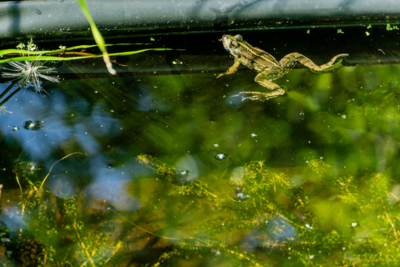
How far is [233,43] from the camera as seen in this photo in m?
2.42

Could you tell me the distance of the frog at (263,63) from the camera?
2.45 m

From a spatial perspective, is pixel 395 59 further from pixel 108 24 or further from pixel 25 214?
pixel 25 214

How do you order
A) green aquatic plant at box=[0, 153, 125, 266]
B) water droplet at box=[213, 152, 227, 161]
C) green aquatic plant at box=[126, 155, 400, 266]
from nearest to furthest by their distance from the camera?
1. green aquatic plant at box=[0, 153, 125, 266]
2. green aquatic plant at box=[126, 155, 400, 266]
3. water droplet at box=[213, 152, 227, 161]

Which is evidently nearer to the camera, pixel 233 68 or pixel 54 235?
pixel 54 235

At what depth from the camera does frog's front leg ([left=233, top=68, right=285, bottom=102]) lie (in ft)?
8.02

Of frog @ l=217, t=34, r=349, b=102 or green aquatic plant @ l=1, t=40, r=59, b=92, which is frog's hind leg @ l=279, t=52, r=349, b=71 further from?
green aquatic plant @ l=1, t=40, r=59, b=92

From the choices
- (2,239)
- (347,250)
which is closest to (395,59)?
(347,250)

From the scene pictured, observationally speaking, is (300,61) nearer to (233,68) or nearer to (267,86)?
(267,86)

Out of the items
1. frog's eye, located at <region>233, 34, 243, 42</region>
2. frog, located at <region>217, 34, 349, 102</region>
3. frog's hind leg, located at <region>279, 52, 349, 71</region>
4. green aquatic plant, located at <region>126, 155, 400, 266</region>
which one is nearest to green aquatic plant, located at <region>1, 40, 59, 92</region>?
green aquatic plant, located at <region>126, 155, 400, 266</region>

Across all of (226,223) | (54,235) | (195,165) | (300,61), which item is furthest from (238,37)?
(54,235)

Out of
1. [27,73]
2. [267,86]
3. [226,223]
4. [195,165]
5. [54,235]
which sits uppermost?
[267,86]

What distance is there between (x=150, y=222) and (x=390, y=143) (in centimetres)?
226

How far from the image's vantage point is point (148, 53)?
2.43 m

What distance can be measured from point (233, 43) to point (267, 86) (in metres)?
0.50
